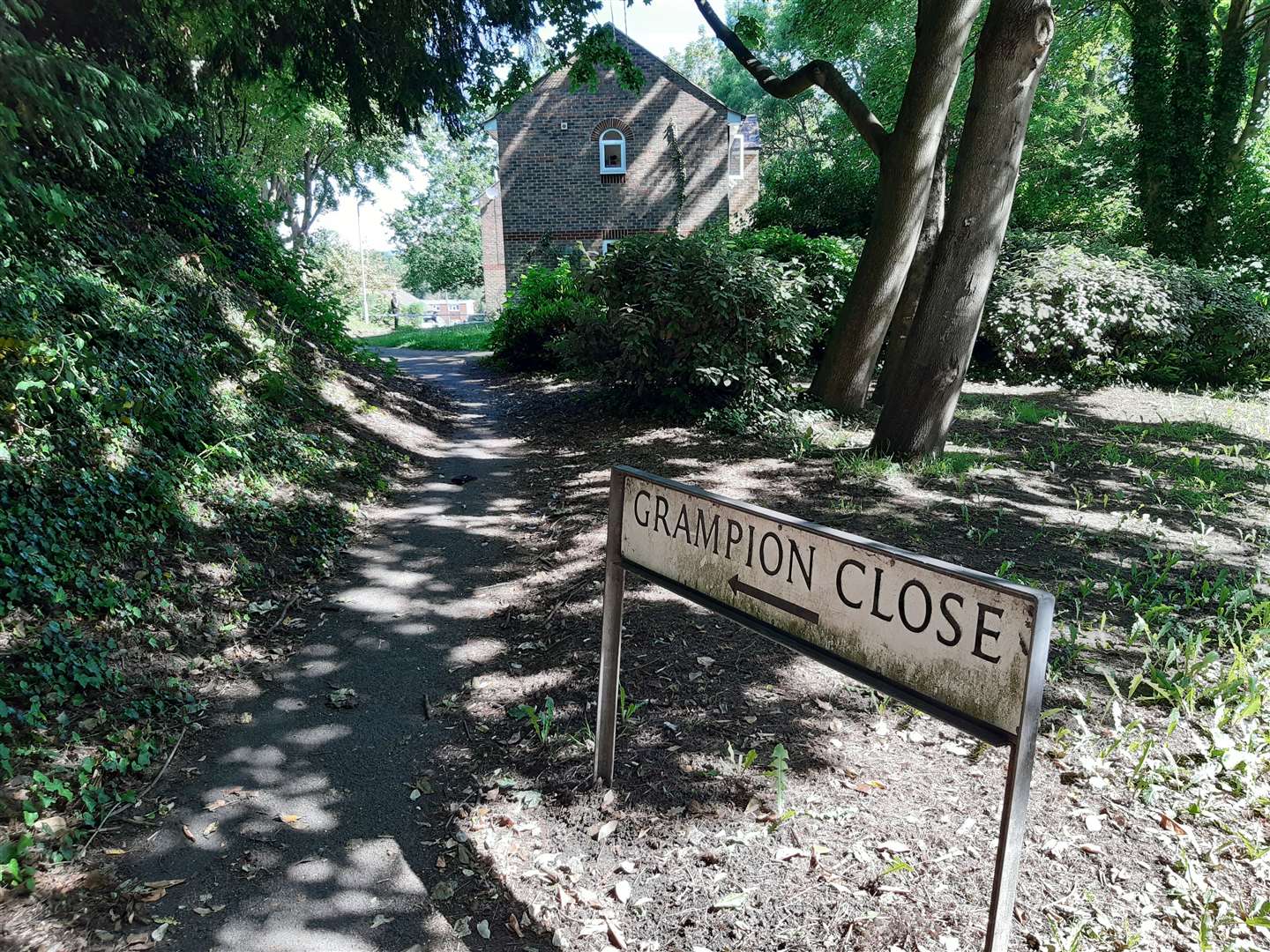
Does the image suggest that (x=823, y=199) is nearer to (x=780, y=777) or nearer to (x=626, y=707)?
(x=626, y=707)

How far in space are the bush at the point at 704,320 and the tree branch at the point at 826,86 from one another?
1682 mm

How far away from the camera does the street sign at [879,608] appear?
1.64m

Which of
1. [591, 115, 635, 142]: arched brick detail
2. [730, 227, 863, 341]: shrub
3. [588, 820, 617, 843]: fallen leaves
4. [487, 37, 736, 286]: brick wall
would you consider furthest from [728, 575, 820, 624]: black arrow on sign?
[591, 115, 635, 142]: arched brick detail

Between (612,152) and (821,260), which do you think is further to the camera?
(612,152)

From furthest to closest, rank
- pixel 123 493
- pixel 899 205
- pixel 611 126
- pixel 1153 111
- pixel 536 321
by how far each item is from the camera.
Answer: pixel 611 126 → pixel 536 321 → pixel 1153 111 → pixel 899 205 → pixel 123 493

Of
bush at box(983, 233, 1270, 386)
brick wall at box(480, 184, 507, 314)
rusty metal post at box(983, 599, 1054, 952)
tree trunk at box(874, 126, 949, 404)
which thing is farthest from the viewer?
brick wall at box(480, 184, 507, 314)

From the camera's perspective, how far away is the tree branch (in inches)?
339

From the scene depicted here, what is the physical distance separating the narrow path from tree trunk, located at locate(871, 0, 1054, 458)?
12.4ft

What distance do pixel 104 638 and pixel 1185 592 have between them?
570cm

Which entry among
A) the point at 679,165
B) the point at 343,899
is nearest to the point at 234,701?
the point at 343,899

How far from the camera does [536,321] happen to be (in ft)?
51.3

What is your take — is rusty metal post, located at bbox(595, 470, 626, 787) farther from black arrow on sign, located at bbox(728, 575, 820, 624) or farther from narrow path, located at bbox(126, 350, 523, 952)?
narrow path, located at bbox(126, 350, 523, 952)

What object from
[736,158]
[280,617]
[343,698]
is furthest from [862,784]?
[736,158]

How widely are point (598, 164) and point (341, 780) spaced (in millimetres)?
24637
